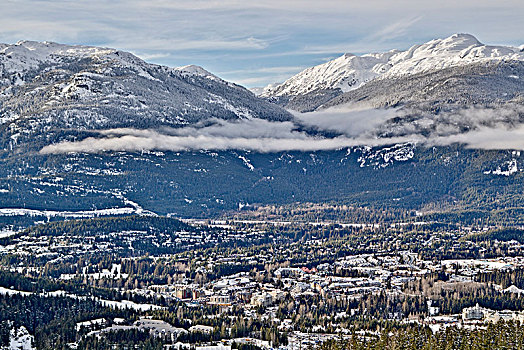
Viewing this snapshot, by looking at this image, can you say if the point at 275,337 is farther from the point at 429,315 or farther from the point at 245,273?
the point at 245,273

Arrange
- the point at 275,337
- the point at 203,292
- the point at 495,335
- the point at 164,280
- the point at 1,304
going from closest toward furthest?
the point at 495,335 → the point at 275,337 → the point at 1,304 → the point at 203,292 → the point at 164,280

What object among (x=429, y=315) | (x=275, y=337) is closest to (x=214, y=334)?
(x=275, y=337)

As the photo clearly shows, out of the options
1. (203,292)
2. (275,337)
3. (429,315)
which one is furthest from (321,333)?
(203,292)

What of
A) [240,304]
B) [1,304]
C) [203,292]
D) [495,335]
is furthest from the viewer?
[203,292]

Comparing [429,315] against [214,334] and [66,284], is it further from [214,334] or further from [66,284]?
[66,284]

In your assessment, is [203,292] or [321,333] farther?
[203,292]

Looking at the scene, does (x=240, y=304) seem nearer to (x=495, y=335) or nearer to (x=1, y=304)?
(x=1, y=304)

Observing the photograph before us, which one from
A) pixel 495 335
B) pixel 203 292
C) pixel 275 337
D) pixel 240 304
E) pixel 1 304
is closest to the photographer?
pixel 495 335

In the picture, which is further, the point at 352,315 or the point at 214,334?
the point at 352,315

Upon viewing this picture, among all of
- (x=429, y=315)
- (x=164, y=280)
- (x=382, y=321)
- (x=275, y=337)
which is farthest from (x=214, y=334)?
(x=164, y=280)
